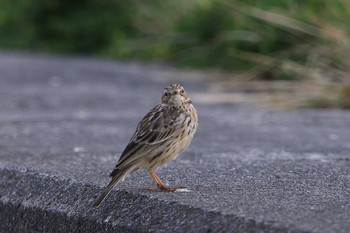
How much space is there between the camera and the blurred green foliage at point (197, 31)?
12.9 m

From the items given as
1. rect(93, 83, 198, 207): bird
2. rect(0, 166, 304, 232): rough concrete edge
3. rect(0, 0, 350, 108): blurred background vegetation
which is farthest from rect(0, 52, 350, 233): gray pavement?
rect(0, 0, 350, 108): blurred background vegetation

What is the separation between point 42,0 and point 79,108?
12555 mm

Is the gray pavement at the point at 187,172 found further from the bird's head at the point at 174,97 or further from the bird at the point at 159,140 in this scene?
the bird's head at the point at 174,97

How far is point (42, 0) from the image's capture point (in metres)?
24.1

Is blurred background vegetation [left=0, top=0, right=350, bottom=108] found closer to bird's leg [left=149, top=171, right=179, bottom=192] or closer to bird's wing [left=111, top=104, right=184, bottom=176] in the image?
bird's wing [left=111, top=104, right=184, bottom=176]

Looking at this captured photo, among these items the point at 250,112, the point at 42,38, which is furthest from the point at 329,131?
the point at 42,38

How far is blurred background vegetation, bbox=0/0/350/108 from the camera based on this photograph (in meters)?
12.0

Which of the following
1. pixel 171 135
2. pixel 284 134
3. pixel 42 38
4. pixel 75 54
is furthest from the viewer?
pixel 42 38

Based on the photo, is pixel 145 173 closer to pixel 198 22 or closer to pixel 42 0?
pixel 198 22

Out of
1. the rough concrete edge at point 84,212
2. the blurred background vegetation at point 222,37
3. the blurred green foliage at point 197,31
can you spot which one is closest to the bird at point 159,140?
the rough concrete edge at point 84,212

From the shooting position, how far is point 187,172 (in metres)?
6.57

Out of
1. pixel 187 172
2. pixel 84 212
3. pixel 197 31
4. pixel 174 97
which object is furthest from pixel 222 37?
pixel 84 212

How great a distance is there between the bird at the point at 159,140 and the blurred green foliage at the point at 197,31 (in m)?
6.07

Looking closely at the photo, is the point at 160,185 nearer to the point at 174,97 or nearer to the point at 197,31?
the point at 174,97
